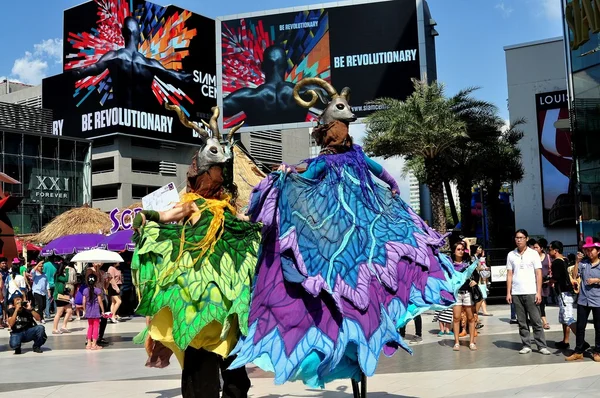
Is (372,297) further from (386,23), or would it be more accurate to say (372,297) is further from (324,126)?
(386,23)

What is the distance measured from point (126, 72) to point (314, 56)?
21563 millimetres

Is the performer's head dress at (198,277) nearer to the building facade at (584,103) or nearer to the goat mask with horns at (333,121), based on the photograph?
the goat mask with horns at (333,121)

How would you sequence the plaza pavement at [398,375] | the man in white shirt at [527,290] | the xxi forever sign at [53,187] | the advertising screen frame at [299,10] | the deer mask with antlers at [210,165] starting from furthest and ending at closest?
the xxi forever sign at [53,187] < the advertising screen frame at [299,10] < the man in white shirt at [527,290] < the plaza pavement at [398,375] < the deer mask with antlers at [210,165]

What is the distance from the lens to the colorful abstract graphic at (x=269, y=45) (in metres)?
36.2

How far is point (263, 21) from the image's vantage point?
124 feet

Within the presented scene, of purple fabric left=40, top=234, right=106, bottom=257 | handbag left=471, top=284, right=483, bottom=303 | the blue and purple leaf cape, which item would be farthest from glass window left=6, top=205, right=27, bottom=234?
the blue and purple leaf cape

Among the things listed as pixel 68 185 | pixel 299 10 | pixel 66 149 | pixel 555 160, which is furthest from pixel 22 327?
pixel 66 149

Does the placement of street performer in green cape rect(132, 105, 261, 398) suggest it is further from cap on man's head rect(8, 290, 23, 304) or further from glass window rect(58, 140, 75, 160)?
glass window rect(58, 140, 75, 160)

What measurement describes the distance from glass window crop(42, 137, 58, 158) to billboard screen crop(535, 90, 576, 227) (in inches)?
1163

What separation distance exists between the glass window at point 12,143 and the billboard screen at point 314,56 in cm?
1405

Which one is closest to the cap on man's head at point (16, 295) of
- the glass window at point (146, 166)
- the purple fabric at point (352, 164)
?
the purple fabric at point (352, 164)

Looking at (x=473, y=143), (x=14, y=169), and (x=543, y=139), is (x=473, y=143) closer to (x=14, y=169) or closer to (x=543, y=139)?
(x=543, y=139)

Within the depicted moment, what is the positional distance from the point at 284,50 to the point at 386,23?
562 cm

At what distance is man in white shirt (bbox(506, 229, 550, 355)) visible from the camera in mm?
9477
